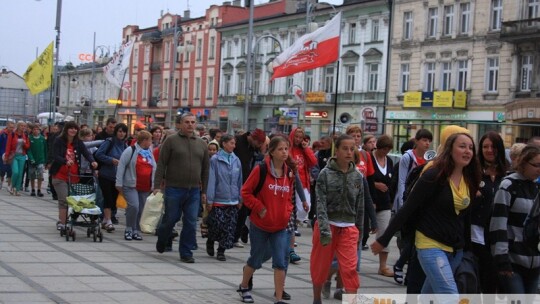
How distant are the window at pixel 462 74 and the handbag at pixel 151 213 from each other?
32.8m

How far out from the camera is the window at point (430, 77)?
46.9m

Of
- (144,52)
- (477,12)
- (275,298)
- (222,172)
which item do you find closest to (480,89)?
(477,12)

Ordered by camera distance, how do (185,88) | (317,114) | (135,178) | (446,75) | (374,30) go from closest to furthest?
1. (135,178)
2. (446,75)
3. (374,30)
4. (317,114)
5. (185,88)

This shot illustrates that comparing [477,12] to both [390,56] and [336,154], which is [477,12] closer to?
[390,56]

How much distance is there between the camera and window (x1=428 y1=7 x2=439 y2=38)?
4666 cm

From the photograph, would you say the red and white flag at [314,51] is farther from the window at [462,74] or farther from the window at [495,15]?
the window at [462,74]

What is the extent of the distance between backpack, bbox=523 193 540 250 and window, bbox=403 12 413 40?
42.5 m

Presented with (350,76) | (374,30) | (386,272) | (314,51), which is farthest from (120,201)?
(350,76)

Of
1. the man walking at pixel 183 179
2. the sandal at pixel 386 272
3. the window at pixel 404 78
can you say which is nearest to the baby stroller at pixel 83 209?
the man walking at pixel 183 179

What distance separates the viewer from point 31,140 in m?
21.4

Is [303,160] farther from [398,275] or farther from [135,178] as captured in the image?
[135,178]

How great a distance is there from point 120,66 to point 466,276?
22779 millimetres

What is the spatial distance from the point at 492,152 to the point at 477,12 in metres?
A: 38.4

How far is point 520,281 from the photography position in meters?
6.64
